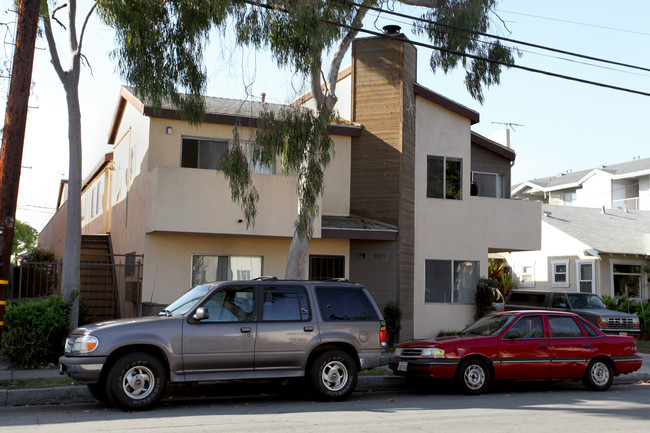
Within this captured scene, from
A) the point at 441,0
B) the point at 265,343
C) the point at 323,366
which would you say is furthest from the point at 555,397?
the point at 441,0

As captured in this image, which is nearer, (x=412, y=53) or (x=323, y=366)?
(x=323, y=366)

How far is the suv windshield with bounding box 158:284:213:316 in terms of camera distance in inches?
395

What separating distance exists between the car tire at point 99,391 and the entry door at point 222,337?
131cm

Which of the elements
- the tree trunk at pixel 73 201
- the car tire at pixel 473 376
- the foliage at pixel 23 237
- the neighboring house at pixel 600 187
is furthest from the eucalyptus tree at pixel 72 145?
the foliage at pixel 23 237

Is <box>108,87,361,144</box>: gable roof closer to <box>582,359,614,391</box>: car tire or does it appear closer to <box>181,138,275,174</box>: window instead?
<box>181,138,275,174</box>: window

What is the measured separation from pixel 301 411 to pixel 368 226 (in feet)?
29.6

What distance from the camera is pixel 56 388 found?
10336 mm

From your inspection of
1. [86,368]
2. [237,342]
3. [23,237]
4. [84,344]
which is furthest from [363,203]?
[23,237]

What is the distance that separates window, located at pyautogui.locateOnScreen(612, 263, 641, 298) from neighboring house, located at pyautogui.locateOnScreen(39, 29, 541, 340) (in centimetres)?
957

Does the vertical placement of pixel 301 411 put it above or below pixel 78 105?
below

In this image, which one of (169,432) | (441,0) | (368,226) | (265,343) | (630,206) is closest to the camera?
(169,432)

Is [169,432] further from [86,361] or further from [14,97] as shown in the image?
[14,97]

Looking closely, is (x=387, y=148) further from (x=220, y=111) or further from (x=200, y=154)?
(x=200, y=154)

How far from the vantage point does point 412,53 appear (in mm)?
19688
